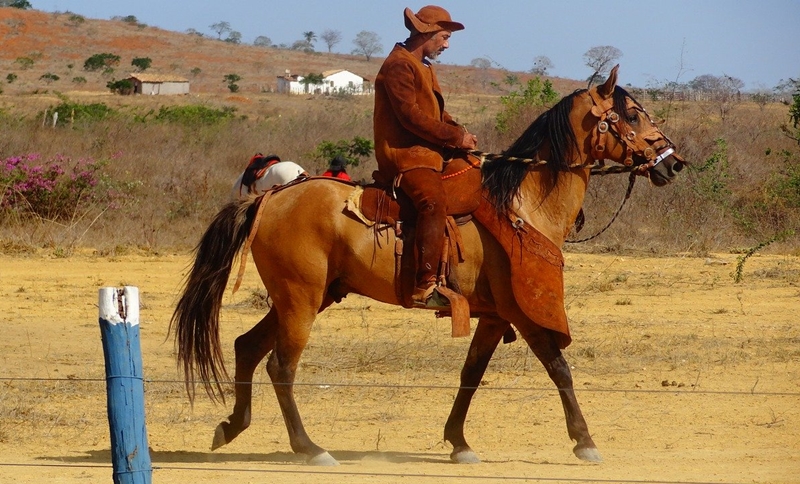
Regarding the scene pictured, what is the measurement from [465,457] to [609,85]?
93.2 inches

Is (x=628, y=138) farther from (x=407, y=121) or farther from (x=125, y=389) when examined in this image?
(x=125, y=389)

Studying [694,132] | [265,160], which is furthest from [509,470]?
[694,132]

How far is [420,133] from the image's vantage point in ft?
20.7

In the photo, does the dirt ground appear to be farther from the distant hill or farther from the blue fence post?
the distant hill

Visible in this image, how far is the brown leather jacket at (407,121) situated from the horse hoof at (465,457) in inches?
65.6

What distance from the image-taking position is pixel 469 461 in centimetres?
639

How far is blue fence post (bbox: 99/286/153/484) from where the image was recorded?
4.39 metres

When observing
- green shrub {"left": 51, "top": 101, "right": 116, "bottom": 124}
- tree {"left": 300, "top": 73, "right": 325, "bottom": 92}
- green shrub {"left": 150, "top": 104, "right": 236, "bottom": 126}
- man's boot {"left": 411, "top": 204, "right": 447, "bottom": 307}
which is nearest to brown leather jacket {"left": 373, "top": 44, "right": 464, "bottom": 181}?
man's boot {"left": 411, "top": 204, "right": 447, "bottom": 307}

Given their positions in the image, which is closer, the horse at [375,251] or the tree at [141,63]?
the horse at [375,251]

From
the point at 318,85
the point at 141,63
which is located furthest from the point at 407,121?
the point at 141,63

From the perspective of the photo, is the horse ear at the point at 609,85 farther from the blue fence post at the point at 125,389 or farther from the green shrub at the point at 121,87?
the green shrub at the point at 121,87

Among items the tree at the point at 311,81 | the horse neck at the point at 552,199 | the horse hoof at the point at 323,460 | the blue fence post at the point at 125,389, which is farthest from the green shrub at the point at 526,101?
the tree at the point at 311,81

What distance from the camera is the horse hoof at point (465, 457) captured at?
639cm

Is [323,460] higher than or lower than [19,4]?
lower
